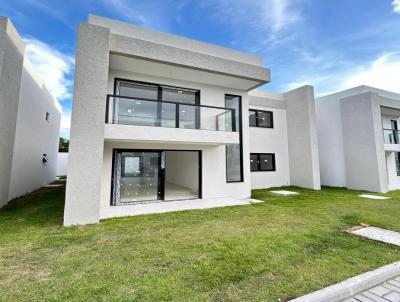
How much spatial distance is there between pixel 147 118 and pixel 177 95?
222 cm

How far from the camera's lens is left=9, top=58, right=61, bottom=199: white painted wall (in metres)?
8.45

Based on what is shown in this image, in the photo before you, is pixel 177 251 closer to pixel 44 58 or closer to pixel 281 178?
pixel 281 178

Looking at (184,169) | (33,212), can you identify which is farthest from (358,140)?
(33,212)

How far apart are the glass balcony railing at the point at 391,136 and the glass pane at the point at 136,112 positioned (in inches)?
552

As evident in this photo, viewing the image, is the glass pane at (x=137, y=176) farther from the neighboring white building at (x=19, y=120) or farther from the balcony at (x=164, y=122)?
the neighboring white building at (x=19, y=120)

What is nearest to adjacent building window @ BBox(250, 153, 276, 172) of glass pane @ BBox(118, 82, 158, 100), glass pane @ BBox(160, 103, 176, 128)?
glass pane @ BBox(160, 103, 176, 128)

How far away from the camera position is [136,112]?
264 inches

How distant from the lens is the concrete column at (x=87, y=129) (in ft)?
17.3

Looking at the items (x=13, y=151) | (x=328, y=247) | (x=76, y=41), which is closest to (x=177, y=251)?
(x=328, y=247)

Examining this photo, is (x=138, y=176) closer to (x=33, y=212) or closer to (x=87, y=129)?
(x=87, y=129)

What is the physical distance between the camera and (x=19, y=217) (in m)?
5.83

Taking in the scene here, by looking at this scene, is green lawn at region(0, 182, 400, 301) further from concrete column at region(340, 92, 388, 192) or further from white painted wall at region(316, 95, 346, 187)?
white painted wall at region(316, 95, 346, 187)

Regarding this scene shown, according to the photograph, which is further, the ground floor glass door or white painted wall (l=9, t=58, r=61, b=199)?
white painted wall (l=9, t=58, r=61, b=199)

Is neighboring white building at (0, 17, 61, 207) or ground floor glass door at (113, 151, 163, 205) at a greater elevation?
neighboring white building at (0, 17, 61, 207)
